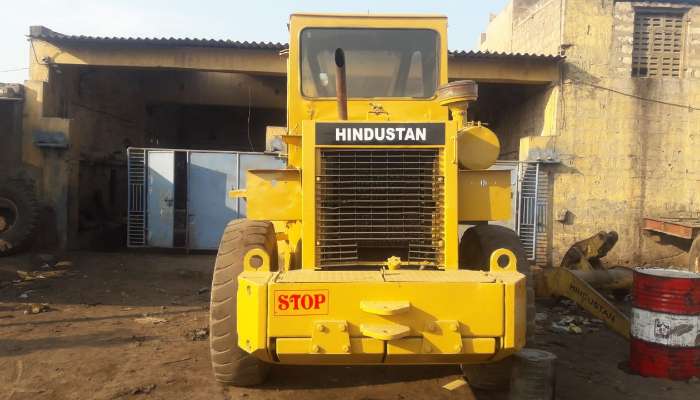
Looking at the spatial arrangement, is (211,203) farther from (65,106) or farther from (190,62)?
(65,106)

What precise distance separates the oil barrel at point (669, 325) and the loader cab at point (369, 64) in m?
2.56

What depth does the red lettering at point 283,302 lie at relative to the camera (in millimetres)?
3297

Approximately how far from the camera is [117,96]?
47.1 ft

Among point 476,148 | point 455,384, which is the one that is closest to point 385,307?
point 476,148

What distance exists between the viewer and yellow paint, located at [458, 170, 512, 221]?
3.95m

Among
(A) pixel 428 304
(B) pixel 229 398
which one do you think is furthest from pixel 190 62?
(A) pixel 428 304

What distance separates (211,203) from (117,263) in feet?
8.32

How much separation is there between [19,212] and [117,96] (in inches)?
185

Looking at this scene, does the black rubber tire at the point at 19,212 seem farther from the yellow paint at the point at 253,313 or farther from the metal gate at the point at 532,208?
the metal gate at the point at 532,208

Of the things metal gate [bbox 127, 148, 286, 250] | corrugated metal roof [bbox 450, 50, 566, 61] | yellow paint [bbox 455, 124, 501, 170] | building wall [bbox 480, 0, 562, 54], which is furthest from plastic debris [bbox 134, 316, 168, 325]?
building wall [bbox 480, 0, 562, 54]

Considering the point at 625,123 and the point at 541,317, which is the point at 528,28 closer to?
the point at 625,123

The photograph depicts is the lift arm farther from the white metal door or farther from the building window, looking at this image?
the white metal door

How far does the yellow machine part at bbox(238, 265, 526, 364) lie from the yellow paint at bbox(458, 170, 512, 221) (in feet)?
2.33

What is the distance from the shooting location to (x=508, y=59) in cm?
1152
